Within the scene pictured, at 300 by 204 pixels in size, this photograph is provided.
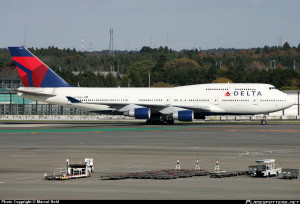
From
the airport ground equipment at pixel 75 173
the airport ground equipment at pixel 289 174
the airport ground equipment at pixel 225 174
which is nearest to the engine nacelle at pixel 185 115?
the airport ground equipment at pixel 225 174

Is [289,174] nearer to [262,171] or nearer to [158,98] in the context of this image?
[262,171]

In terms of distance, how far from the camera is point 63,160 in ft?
108

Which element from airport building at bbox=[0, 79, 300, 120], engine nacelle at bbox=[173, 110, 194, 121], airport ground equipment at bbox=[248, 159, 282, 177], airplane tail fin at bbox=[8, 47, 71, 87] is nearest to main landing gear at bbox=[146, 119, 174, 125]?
engine nacelle at bbox=[173, 110, 194, 121]

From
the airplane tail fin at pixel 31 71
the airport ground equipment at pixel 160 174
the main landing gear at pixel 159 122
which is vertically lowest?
the airport ground equipment at pixel 160 174

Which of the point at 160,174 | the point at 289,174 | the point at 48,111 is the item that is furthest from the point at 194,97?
the point at 289,174

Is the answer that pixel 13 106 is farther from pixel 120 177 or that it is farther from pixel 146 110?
pixel 120 177

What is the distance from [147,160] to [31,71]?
142 feet

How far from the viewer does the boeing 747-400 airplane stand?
6938 cm

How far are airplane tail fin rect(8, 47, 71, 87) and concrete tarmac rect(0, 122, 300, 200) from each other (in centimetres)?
1922

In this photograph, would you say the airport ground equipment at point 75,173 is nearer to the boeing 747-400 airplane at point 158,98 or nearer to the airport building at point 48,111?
the boeing 747-400 airplane at point 158,98

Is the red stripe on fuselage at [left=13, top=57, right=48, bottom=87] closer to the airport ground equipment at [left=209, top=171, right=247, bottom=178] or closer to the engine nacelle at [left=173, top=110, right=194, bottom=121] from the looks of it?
the engine nacelle at [left=173, top=110, right=194, bottom=121]

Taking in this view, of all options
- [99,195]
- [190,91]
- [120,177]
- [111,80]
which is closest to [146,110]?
[190,91]

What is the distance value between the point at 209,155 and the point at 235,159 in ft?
9.10

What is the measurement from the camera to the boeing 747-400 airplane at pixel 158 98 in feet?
228
